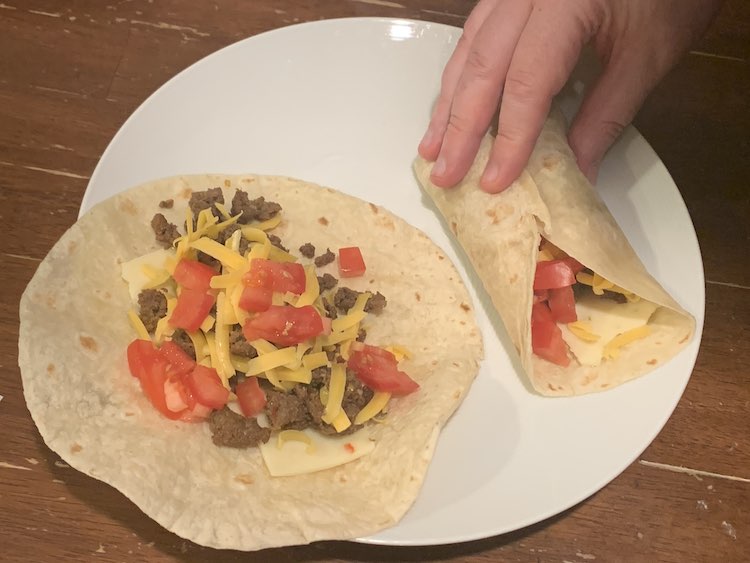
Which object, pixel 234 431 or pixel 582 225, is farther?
pixel 582 225

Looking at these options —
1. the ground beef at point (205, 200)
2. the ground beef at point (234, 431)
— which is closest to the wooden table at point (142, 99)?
the ground beef at point (234, 431)

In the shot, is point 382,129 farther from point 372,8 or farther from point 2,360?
point 2,360

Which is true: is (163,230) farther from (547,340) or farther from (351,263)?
(547,340)

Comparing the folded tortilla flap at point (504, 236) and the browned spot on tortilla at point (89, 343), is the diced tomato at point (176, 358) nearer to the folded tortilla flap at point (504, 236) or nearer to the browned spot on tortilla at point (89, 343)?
the browned spot on tortilla at point (89, 343)

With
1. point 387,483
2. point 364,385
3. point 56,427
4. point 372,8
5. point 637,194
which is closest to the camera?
point 56,427

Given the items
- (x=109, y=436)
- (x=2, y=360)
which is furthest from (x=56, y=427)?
(x=2, y=360)

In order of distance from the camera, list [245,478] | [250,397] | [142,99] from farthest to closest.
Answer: [142,99], [250,397], [245,478]

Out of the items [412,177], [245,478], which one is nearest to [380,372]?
[245,478]
